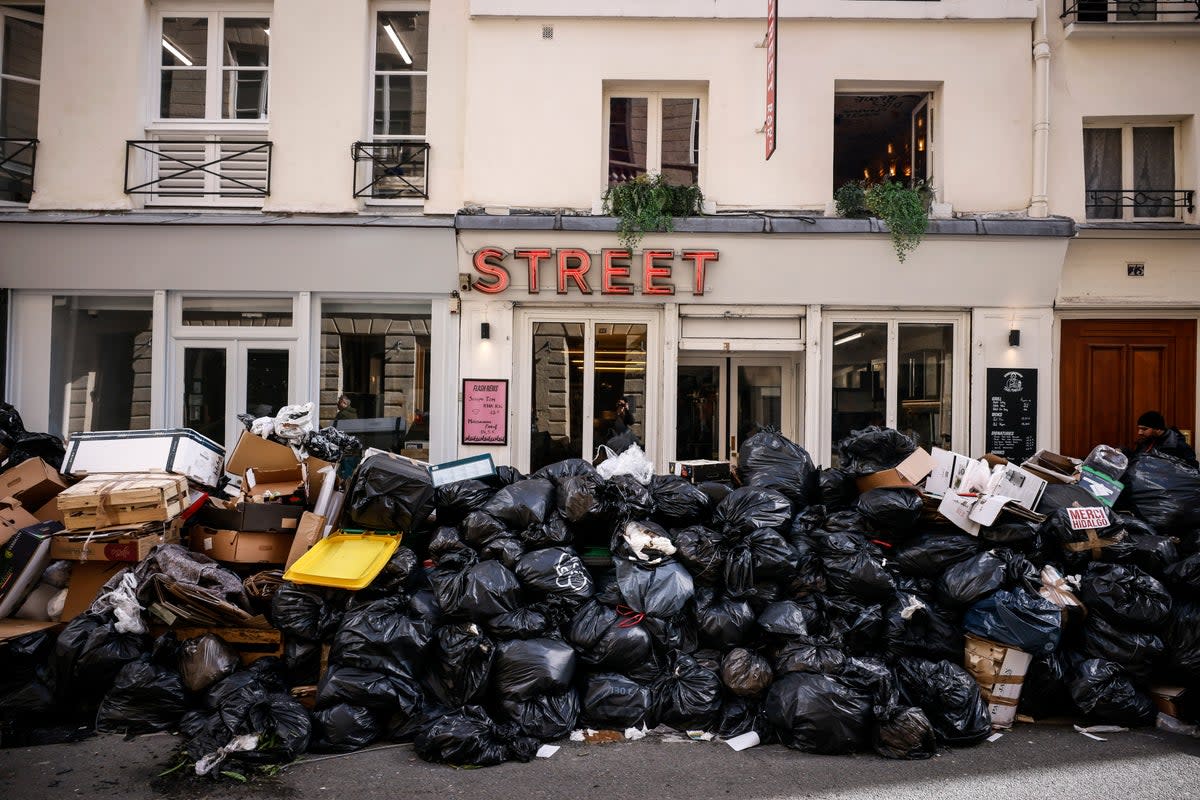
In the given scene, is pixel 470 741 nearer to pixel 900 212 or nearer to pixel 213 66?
pixel 900 212

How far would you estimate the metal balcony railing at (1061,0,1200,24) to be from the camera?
26.6ft

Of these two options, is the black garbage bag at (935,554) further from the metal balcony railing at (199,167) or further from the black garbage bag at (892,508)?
the metal balcony railing at (199,167)

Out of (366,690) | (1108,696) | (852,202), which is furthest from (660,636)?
(852,202)

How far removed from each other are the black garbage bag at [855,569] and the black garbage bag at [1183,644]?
1.64 meters

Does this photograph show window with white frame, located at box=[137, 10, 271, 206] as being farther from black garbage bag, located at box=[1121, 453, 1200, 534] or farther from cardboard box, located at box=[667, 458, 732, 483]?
black garbage bag, located at box=[1121, 453, 1200, 534]

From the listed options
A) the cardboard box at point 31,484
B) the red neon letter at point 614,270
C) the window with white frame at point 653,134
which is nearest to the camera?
the cardboard box at point 31,484

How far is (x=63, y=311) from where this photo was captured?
8445 mm

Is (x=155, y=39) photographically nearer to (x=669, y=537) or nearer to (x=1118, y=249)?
(x=669, y=537)

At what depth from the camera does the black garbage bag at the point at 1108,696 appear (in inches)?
174

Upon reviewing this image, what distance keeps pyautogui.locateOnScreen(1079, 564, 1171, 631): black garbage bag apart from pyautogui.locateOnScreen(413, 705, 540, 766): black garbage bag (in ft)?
11.4

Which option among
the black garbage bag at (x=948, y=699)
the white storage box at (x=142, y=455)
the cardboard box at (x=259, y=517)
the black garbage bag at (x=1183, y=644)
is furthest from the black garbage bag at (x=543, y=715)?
the black garbage bag at (x=1183, y=644)

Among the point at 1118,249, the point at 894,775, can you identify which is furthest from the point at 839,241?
the point at 894,775

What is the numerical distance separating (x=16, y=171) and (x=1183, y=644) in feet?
37.9

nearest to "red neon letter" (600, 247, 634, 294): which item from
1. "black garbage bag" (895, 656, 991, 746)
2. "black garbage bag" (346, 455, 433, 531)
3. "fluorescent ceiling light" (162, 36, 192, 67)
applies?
"black garbage bag" (346, 455, 433, 531)
